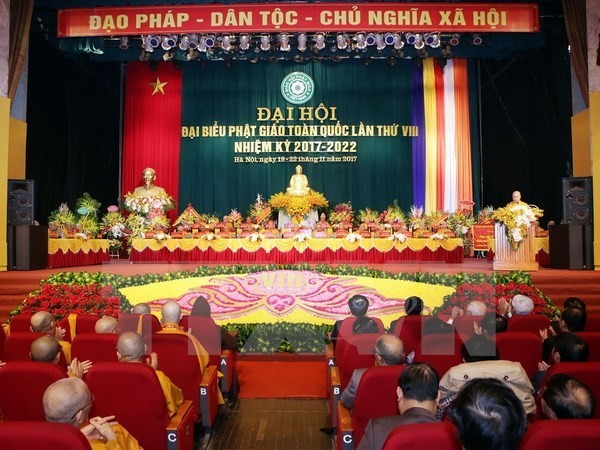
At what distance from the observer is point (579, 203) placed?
777cm

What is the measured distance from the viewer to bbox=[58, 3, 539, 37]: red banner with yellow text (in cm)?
877

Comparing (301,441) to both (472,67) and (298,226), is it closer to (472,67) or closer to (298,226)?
(298,226)

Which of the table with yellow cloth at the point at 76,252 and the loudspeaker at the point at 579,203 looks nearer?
the loudspeaker at the point at 579,203

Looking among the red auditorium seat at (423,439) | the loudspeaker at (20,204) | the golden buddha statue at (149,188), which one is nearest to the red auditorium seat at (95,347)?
the red auditorium seat at (423,439)

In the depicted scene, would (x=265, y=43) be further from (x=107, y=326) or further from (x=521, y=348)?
(x=521, y=348)

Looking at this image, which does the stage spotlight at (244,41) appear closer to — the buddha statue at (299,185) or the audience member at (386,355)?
the buddha statue at (299,185)

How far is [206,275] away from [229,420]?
154 inches

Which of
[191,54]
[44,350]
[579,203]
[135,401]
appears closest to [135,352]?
[135,401]

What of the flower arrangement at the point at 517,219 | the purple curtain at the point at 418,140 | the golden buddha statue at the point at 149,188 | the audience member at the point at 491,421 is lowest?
the audience member at the point at 491,421

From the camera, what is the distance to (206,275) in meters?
7.44

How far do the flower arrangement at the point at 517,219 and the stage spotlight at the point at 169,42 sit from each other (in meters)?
6.63

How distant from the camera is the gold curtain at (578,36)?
840 centimetres

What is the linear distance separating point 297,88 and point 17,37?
22.4 feet

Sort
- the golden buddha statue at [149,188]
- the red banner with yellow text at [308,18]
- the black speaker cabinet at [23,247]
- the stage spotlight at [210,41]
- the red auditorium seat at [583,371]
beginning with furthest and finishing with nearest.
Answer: the golden buddha statue at [149,188], the stage spotlight at [210,41], the red banner with yellow text at [308,18], the black speaker cabinet at [23,247], the red auditorium seat at [583,371]
